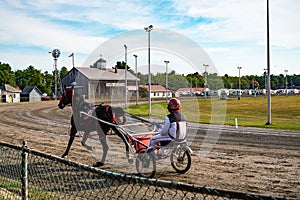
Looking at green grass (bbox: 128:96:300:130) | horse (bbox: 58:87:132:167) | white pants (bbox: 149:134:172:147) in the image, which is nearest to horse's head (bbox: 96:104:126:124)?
horse (bbox: 58:87:132:167)

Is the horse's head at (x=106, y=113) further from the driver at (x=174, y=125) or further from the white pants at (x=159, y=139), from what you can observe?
the driver at (x=174, y=125)

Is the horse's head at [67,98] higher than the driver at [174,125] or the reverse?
higher

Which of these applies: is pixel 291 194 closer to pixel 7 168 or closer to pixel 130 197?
pixel 130 197

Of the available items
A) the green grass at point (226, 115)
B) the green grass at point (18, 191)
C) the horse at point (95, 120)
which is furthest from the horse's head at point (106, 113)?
the green grass at point (226, 115)

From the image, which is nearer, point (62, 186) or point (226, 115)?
point (62, 186)

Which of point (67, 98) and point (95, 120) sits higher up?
point (67, 98)

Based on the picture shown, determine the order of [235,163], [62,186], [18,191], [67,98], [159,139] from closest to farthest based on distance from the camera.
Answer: [18,191]
[62,186]
[159,139]
[235,163]
[67,98]

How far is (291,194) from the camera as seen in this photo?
Answer: 635cm

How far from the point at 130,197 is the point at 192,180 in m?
1.68

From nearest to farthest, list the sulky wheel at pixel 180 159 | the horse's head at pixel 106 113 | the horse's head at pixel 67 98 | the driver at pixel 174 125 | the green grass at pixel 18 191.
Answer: the green grass at pixel 18 191
the driver at pixel 174 125
the sulky wheel at pixel 180 159
the horse's head at pixel 106 113
the horse's head at pixel 67 98

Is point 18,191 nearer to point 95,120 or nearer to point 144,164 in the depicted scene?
point 144,164

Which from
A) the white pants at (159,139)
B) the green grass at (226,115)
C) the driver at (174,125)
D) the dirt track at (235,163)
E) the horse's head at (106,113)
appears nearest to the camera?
the dirt track at (235,163)

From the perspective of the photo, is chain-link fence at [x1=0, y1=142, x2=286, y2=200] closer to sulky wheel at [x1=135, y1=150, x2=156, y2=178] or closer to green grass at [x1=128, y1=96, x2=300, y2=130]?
sulky wheel at [x1=135, y1=150, x2=156, y2=178]

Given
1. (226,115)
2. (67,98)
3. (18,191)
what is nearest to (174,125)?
(18,191)
